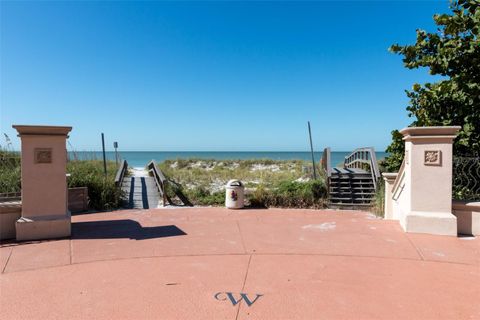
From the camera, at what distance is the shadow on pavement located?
624 cm

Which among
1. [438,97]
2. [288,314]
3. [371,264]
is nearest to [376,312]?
[288,314]

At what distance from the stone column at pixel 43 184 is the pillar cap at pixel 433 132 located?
672 centimetres

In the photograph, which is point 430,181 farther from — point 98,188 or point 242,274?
point 98,188

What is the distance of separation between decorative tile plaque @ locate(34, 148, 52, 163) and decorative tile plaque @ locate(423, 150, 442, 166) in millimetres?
7281

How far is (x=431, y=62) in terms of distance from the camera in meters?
7.62

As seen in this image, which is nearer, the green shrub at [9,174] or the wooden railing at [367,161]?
the green shrub at [9,174]

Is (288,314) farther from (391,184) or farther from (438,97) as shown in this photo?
(438,97)

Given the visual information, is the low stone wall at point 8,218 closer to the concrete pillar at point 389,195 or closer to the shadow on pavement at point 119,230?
the shadow on pavement at point 119,230

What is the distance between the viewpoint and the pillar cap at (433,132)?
597cm

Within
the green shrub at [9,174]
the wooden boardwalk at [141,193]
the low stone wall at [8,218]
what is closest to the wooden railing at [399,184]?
the wooden boardwalk at [141,193]

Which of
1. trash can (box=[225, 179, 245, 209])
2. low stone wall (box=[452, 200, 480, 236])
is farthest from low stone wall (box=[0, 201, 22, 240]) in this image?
low stone wall (box=[452, 200, 480, 236])

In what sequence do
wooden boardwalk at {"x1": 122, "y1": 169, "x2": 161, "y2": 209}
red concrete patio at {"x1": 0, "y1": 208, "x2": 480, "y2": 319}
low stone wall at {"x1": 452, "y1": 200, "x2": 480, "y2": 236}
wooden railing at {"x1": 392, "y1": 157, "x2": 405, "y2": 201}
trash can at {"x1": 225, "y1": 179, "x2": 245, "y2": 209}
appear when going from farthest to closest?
wooden boardwalk at {"x1": 122, "y1": 169, "x2": 161, "y2": 209}, trash can at {"x1": 225, "y1": 179, "x2": 245, "y2": 209}, wooden railing at {"x1": 392, "y1": 157, "x2": 405, "y2": 201}, low stone wall at {"x1": 452, "y1": 200, "x2": 480, "y2": 236}, red concrete patio at {"x1": 0, "y1": 208, "x2": 480, "y2": 319}

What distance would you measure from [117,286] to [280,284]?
203 centimetres

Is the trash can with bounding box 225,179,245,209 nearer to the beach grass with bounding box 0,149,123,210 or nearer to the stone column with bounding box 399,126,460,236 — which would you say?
the beach grass with bounding box 0,149,123,210
